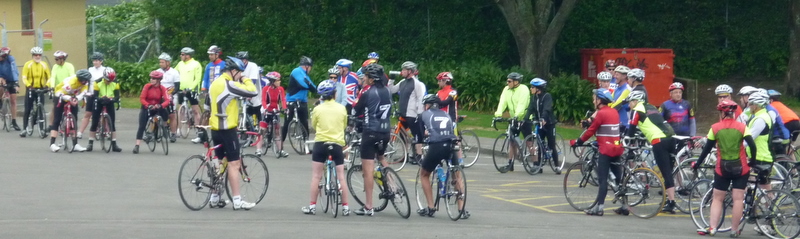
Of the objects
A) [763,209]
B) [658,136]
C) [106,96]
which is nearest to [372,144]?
[658,136]

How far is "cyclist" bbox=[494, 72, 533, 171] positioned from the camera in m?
17.0

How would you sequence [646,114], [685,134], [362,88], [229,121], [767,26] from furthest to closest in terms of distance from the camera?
[767,26] < [362,88] < [685,134] < [646,114] < [229,121]

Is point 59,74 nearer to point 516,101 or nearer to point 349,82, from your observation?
point 349,82

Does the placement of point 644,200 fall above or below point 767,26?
below

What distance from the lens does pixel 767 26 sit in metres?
32.2

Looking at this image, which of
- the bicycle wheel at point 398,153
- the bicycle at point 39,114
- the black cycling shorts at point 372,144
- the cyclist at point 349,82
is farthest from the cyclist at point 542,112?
the bicycle at point 39,114

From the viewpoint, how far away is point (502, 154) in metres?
17.8

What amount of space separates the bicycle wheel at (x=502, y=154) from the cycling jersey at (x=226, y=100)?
554 centimetres

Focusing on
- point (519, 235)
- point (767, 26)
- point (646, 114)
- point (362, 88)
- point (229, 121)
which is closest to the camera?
point (519, 235)

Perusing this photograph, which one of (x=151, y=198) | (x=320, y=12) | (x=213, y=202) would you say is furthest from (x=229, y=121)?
(x=320, y=12)

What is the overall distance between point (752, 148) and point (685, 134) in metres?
3.68

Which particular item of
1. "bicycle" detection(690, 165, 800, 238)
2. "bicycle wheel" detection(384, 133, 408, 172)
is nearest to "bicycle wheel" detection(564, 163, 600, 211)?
"bicycle" detection(690, 165, 800, 238)

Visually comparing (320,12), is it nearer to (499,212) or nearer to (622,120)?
(622,120)

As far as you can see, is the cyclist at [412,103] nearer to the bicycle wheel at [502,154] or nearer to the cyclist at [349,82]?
the cyclist at [349,82]
